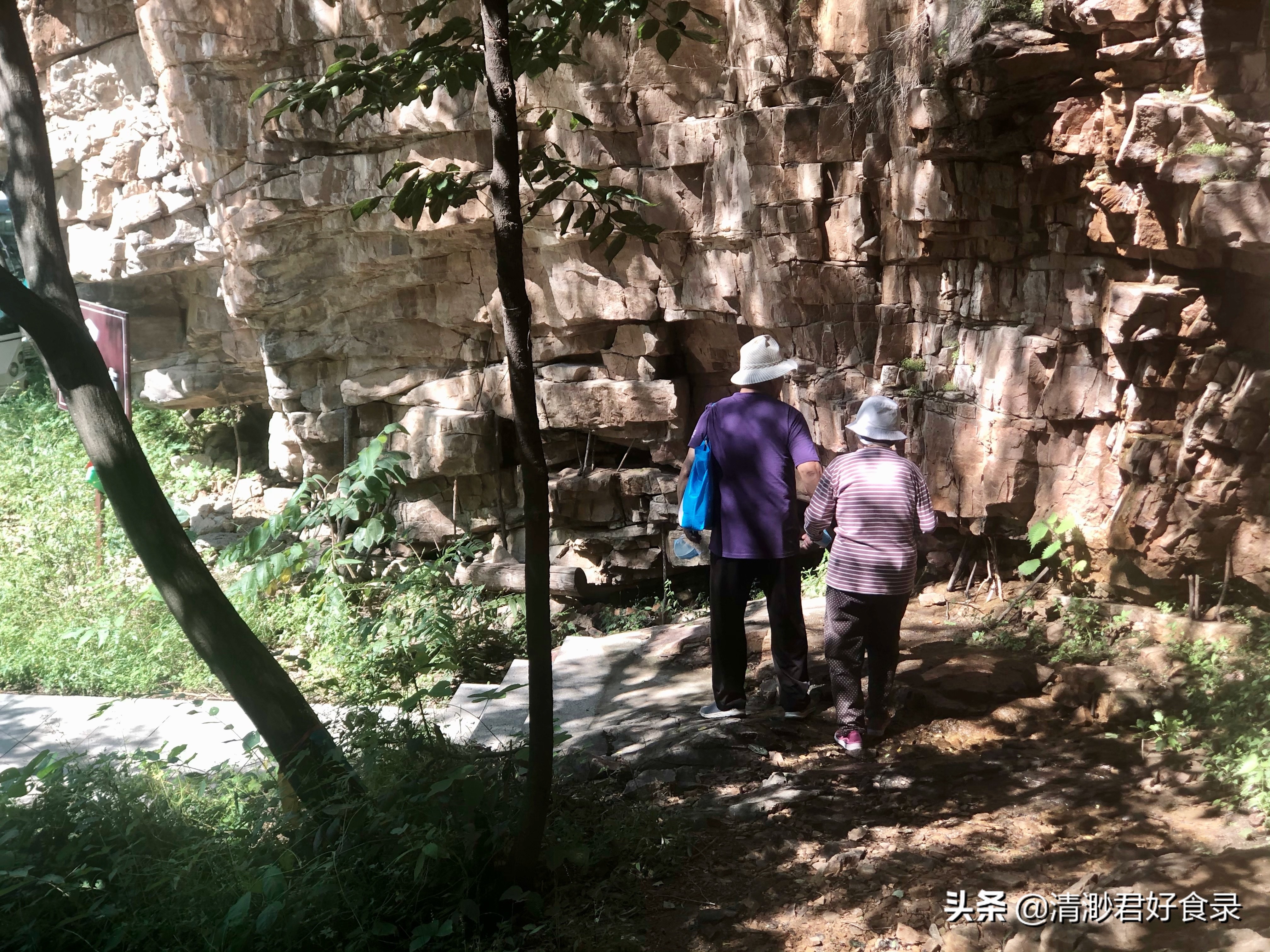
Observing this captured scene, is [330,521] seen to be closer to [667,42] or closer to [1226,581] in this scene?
[667,42]

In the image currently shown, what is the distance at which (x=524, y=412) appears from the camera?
2.99 meters

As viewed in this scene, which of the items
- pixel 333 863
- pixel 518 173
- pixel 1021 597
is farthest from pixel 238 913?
pixel 1021 597

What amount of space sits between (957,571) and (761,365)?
9.77ft

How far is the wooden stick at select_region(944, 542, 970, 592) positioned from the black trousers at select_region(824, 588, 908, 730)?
2456mm

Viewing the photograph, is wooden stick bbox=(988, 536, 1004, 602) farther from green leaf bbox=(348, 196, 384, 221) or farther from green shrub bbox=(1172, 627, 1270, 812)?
green leaf bbox=(348, 196, 384, 221)

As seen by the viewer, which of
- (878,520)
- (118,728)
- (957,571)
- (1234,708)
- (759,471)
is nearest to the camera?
(1234,708)

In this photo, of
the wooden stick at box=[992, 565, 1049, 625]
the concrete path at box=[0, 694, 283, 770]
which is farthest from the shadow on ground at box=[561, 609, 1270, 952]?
the concrete path at box=[0, 694, 283, 770]

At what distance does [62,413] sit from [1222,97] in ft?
48.9

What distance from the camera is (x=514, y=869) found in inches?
127

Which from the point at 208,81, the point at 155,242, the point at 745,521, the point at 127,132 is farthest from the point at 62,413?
the point at 745,521

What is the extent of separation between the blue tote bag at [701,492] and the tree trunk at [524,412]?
1.58 m

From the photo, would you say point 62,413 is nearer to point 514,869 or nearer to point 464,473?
point 464,473

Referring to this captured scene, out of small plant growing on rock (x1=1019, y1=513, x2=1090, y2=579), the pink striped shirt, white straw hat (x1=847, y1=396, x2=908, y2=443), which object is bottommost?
small plant growing on rock (x1=1019, y1=513, x2=1090, y2=579)

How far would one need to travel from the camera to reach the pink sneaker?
438 centimetres
